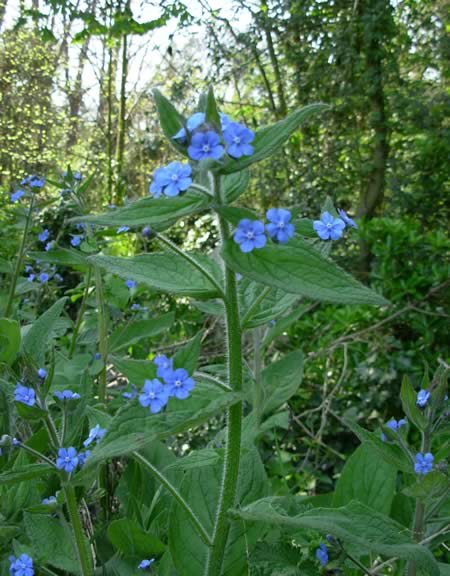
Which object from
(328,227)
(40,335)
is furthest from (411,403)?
(40,335)

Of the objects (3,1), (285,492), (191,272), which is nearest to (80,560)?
(191,272)

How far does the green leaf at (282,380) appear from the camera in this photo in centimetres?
217

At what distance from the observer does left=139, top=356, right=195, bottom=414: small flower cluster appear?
1079mm

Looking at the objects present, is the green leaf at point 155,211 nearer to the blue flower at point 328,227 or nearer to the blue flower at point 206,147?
the blue flower at point 206,147

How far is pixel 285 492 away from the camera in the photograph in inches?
84.6

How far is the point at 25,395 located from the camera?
1.35 m

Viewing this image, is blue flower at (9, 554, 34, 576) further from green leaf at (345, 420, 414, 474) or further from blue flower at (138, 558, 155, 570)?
green leaf at (345, 420, 414, 474)

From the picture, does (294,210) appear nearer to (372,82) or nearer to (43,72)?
(372,82)

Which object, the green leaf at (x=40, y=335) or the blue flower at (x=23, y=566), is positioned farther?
the green leaf at (x=40, y=335)

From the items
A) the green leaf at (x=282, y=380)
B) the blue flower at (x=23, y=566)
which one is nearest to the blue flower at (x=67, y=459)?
the blue flower at (x=23, y=566)

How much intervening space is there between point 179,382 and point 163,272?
26 cm

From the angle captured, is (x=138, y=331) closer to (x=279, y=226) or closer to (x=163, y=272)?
(x=163, y=272)

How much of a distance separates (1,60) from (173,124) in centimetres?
1236

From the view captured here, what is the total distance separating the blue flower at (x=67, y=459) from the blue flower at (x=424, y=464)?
2.38 ft
